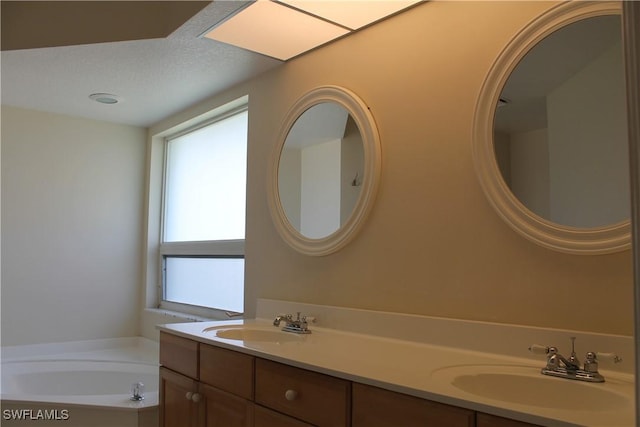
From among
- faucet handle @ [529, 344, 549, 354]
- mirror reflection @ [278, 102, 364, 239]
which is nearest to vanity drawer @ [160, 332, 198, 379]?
mirror reflection @ [278, 102, 364, 239]

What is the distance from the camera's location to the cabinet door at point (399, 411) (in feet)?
3.95

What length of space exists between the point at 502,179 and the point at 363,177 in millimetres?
636

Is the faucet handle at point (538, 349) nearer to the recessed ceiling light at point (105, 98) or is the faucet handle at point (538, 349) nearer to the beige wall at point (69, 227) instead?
the recessed ceiling light at point (105, 98)

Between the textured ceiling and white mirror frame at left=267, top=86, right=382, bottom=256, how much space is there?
384 mm

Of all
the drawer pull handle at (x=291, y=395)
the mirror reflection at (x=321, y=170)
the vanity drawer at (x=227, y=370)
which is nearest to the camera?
the drawer pull handle at (x=291, y=395)

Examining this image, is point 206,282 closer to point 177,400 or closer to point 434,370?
point 177,400

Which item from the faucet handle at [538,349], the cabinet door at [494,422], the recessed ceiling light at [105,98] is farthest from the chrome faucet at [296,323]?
the recessed ceiling light at [105,98]

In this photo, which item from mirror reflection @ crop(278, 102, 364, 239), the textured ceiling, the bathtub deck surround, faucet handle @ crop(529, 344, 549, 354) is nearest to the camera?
the bathtub deck surround

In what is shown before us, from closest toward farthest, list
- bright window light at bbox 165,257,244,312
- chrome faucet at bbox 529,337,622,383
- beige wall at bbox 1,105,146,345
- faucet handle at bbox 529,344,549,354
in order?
chrome faucet at bbox 529,337,622,383 < faucet handle at bbox 529,344,549,354 < bright window light at bbox 165,257,244,312 < beige wall at bbox 1,105,146,345

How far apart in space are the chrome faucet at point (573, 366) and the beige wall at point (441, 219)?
0.09 m

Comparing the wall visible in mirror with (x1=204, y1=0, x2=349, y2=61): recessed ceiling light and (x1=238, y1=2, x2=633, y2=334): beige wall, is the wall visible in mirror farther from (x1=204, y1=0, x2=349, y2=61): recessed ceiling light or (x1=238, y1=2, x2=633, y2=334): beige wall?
(x1=204, y1=0, x2=349, y2=61): recessed ceiling light

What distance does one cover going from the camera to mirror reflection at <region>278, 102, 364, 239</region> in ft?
7.41

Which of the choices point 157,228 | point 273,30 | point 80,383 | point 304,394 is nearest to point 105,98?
point 157,228

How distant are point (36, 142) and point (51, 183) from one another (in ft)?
1.00
